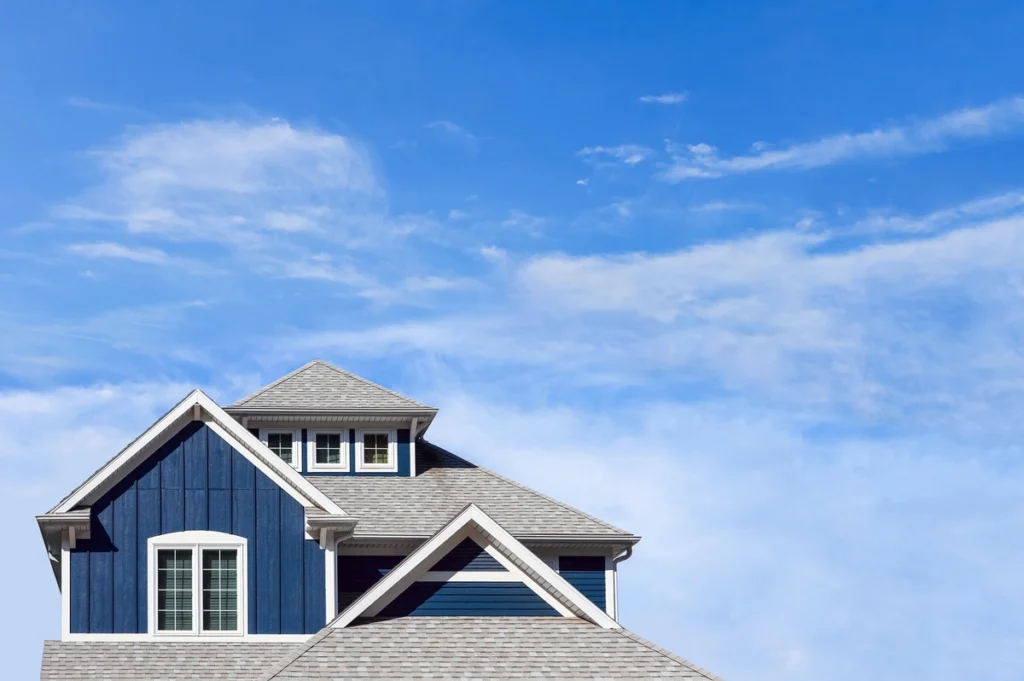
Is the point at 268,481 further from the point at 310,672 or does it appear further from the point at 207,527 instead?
the point at 310,672

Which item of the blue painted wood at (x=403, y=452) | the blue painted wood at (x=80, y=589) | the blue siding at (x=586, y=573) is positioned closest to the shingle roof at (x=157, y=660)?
the blue painted wood at (x=80, y=589)

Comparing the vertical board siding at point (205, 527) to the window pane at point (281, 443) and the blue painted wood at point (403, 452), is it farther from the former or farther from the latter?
the blue painted wood at point (403, 452)

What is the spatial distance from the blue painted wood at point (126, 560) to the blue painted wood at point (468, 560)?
220 inches

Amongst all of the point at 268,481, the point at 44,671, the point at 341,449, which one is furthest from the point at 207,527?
the point at 341,449

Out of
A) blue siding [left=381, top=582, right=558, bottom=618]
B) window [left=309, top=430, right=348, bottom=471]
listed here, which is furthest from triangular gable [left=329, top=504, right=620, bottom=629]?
window [left=309, top=430, right=348, bottom=471]

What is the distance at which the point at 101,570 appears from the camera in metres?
27.6

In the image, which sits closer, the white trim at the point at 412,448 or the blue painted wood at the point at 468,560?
the blue painted wood at the point at 468,560

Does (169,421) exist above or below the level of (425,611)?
above

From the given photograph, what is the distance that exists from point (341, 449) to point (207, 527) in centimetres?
678

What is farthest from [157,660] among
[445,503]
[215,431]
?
[445,503]

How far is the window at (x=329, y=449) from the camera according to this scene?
3428 centimetres

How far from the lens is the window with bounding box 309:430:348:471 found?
1350 inches

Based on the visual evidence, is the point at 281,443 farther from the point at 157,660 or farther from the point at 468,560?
the point at 468,560

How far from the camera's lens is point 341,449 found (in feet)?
113
